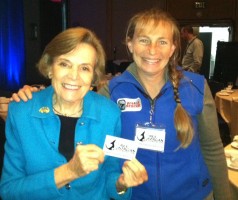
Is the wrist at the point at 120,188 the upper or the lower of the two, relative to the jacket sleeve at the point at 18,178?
lower

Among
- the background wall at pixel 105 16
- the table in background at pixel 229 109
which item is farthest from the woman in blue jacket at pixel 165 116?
the background wall at pixel 105 16

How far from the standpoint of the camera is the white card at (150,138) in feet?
6.24

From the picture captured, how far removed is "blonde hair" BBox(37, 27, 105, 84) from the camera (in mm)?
1685

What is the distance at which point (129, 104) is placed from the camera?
1.97 m

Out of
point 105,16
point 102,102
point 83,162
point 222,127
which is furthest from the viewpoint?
point 105,16

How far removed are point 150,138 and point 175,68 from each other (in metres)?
0.49

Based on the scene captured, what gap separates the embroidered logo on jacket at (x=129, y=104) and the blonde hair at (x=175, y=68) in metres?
0.22

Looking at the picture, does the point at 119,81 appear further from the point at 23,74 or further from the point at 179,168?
the point at 23,74

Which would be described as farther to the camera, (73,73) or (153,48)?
(153,48)

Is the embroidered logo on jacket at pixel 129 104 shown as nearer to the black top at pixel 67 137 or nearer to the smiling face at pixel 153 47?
the smiling face at pixel 153 47

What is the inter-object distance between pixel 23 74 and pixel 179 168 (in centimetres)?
770

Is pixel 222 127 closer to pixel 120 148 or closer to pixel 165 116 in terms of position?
pixel 165 116

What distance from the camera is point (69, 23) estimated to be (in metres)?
11.2

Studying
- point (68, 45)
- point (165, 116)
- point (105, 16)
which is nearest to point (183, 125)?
point (165, 116)
